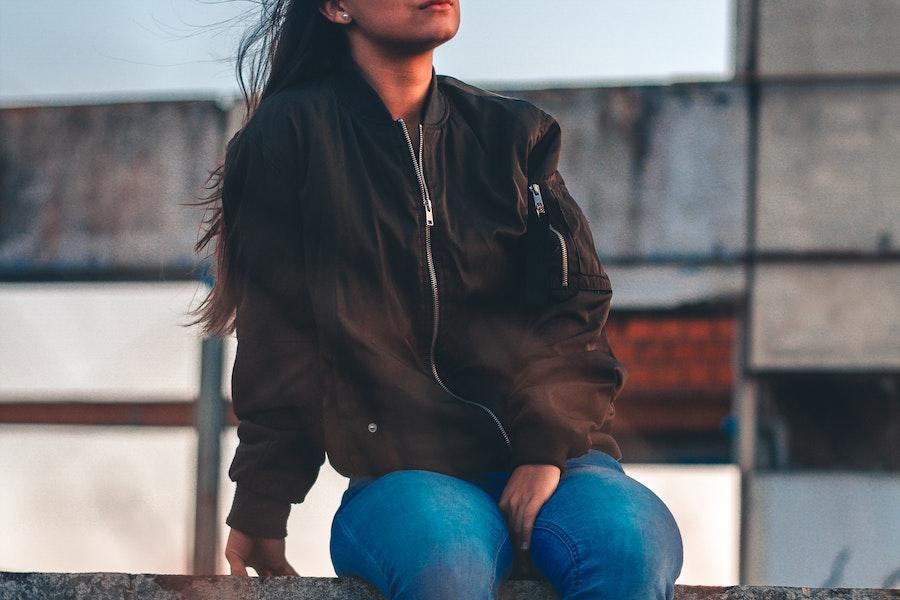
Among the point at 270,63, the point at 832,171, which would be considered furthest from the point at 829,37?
the point at 270,63

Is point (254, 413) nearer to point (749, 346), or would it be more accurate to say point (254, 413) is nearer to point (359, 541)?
point (359, 541)

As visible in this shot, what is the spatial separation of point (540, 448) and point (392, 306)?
328 mm

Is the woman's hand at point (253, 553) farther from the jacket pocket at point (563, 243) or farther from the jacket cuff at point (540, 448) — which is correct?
the jacket pocket at point (563, 243)

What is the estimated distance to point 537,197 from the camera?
85.3 inches

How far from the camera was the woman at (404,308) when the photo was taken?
2.03 metres

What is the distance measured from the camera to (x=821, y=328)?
6.29 m

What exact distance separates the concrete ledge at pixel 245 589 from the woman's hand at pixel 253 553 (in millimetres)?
78

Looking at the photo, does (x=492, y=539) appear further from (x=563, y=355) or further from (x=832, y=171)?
(x=832, y=171)

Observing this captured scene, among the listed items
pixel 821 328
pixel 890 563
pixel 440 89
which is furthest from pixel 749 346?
pixel 440 89

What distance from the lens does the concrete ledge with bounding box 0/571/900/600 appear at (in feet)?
6.52

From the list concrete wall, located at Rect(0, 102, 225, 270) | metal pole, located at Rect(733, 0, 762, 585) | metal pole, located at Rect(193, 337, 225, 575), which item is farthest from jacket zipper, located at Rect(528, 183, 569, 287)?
concrete wall, located at Rect(0, 102, 225, 270)

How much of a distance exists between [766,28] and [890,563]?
2590 millimetres

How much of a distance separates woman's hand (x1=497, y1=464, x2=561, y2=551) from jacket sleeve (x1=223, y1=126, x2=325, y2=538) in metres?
0.33

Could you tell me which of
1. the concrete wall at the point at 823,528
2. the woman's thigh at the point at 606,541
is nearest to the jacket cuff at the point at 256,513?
the woman's thigh at the point at 606,541
